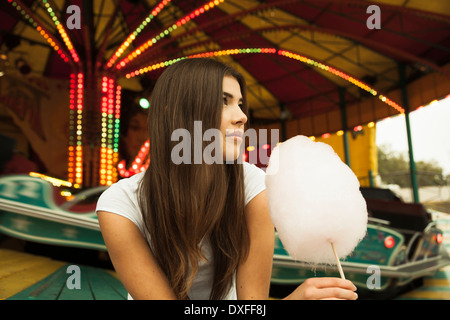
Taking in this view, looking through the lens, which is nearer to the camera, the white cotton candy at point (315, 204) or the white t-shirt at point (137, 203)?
the white cotton candy at point (315, 204)

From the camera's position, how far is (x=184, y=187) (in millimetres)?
957

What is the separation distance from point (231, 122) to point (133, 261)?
0.46m

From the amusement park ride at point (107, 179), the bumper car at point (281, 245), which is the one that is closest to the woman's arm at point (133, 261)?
the amusement park ride at point (107, 179)

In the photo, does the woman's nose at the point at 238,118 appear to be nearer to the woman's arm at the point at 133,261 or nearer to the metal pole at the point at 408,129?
the woman's arm at the point at 133,261

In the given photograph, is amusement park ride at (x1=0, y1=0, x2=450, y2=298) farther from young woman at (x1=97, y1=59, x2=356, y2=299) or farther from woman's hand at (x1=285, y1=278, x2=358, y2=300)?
woman's hand at (x1=285, y1=278, x2=358, y2=300)

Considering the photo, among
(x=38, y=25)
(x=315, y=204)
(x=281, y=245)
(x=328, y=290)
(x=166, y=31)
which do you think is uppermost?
(x=166, y=31)

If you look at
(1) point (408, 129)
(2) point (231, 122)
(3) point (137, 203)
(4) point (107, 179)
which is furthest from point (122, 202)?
(1) point (408, 129)

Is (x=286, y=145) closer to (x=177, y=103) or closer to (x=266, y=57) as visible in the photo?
(x=177, y=103)

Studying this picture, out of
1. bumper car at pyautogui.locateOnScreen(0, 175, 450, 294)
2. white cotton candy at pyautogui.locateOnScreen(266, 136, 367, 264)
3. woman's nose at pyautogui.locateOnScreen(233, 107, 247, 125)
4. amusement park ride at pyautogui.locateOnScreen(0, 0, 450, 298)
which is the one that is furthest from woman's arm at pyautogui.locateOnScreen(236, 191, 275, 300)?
bumper car at pyautogui.locateOnScreen(0, 175, 450, 294)

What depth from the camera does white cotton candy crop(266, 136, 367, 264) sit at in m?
0.76

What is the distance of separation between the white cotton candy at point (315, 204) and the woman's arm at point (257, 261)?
0.57 ft

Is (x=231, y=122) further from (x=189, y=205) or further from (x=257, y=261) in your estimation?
(x=257, y=261)

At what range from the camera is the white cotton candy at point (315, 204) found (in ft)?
2.50
